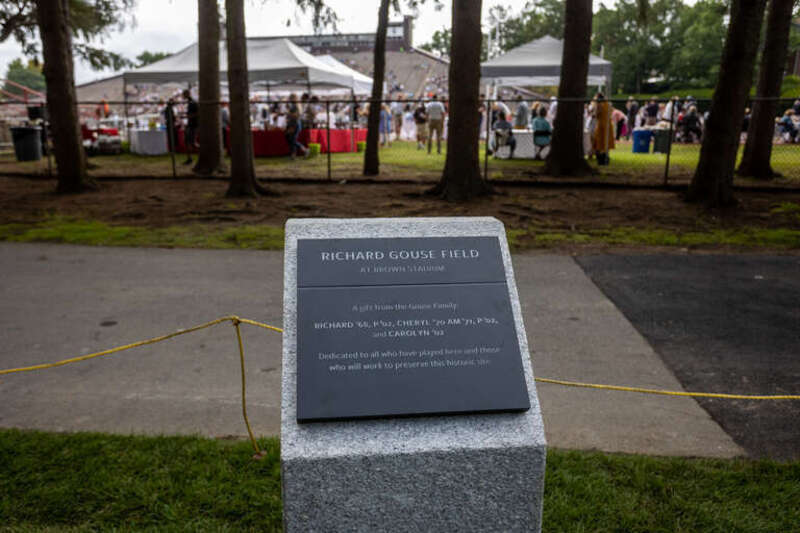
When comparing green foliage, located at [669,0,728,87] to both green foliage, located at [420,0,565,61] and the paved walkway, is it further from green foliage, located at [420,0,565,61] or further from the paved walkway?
the paved walkway

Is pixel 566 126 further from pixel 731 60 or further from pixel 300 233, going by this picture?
pixel 300 233

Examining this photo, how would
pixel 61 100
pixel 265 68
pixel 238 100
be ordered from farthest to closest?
pixel 265 68, pixel 61 100, pixel 238 100

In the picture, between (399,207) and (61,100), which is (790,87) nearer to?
(399,207)

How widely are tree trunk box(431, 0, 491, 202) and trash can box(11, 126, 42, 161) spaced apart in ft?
48.7

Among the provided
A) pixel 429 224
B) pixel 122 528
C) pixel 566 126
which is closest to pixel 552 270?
pixel 429 224

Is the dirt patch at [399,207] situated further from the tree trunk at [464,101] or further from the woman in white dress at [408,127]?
the woman in white dress at [408,127]

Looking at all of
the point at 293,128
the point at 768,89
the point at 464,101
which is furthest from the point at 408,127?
the point at 464,101

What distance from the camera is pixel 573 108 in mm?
14992

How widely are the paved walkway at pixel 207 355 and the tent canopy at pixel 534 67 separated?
17558mm

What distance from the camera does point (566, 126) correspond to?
15172mm

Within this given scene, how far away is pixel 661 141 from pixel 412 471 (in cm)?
2088

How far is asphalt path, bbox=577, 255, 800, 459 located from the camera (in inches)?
145

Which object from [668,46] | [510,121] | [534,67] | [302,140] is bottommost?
[302,140]

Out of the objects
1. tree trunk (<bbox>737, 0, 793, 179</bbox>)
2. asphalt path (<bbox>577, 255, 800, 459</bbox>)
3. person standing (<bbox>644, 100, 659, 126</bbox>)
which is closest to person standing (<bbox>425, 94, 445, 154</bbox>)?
tree trunk (<bbox>737, 0, 793, 179</bbox>)
